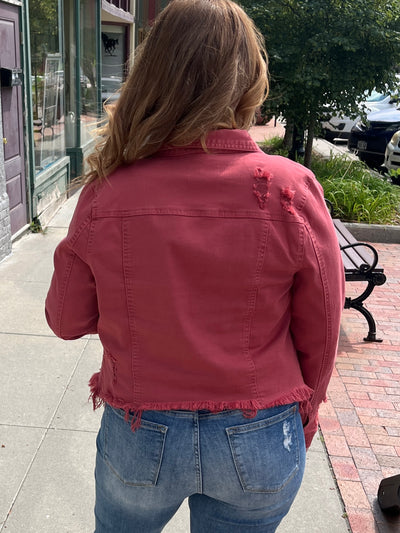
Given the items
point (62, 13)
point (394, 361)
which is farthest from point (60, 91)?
point (394, 361)

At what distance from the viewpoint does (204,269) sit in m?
1.32

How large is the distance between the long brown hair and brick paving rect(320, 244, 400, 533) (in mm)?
2133

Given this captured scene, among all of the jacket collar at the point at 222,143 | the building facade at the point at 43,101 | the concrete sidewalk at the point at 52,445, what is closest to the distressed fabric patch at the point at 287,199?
the jacket collar at the point at 222,143

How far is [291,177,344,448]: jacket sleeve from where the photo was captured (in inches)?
54.4

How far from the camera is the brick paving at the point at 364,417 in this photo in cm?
290

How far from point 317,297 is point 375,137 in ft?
39.4

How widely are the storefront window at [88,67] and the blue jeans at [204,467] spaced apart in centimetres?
842

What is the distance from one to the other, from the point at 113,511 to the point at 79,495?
1.40 m

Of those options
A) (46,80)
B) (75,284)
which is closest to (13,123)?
(46,80)

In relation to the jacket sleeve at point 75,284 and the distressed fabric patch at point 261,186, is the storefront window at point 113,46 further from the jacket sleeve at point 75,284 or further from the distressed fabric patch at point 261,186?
the distressed fabric patch at point 261,186

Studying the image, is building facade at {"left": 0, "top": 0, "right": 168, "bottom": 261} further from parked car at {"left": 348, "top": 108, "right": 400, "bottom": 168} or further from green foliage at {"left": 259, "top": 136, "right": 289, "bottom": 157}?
parked car at {"left": 348, "top": 108, "right": 400, "bottom": 168}

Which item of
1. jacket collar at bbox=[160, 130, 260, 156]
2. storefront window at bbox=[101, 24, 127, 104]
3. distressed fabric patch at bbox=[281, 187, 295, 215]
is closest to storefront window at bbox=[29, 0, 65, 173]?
jacket collar at bbox=[160, 130, 260, 156]

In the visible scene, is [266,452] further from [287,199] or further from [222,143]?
[222,143]

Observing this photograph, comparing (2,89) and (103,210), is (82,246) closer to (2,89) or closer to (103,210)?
(103,210)
